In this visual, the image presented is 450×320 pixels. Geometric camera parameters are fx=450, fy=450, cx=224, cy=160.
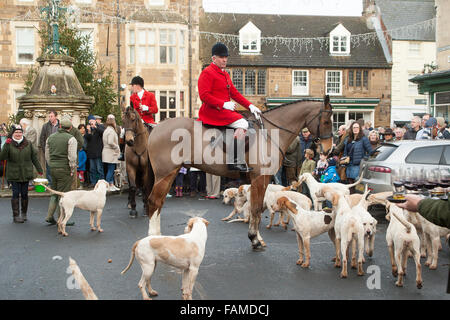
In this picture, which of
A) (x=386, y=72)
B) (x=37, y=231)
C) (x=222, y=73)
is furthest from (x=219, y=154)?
(x=386, y=72)

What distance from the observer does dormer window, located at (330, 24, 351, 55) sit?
33875 mm

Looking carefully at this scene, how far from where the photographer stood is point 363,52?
112 feet

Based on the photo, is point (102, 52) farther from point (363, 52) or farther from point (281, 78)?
point (363, 52)

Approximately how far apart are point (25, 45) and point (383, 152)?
25.7 meters

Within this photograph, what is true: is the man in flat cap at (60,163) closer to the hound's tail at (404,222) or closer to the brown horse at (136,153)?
the brown horse at (136,153)

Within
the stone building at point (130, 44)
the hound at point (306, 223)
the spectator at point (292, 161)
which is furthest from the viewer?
the stone building at point (130, 44)

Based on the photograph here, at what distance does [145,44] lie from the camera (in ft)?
93.2

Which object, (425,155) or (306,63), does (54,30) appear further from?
(306,63)

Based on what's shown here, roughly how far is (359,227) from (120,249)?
12.2 ft

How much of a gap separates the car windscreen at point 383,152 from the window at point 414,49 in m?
28.9

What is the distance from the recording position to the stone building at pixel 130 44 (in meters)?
28.0

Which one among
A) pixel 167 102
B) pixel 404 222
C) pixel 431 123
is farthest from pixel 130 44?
pixel 404 222

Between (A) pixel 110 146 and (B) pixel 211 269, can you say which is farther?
(A) pixel 110 146

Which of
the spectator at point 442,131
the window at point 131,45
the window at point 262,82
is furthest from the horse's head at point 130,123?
the window at point 262,82
